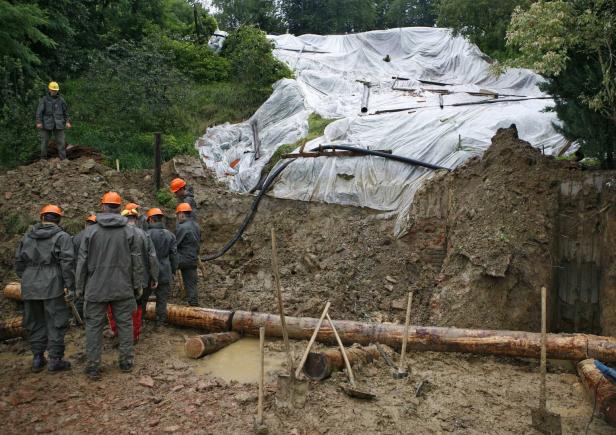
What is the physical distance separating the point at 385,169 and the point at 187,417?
6975 mm

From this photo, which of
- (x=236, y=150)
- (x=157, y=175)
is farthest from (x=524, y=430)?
(x=236, y=150)

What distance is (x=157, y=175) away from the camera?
12062 millimetres

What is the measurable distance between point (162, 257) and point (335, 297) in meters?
2.95

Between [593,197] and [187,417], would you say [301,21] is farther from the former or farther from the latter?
[187,417]

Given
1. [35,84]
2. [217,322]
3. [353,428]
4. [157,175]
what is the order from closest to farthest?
[353,428] < [217,322] < [157,175] < [35,84]

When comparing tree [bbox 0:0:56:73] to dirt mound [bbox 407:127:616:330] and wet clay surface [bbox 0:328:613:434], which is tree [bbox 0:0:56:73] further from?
dirt mound [bbox 407:127:616:330]

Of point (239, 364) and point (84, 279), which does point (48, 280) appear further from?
point (239, 364)

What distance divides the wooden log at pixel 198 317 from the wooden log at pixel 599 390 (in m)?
4.68

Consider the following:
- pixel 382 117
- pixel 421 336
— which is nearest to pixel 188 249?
pixel 421 336

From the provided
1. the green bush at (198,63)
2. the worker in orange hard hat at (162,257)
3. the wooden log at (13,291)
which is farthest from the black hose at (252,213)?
the green bush at (198,63)

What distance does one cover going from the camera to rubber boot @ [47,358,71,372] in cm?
595

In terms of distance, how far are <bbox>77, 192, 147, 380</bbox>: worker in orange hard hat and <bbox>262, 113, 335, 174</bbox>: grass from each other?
6708 mm

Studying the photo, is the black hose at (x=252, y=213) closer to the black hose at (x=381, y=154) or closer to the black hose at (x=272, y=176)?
the black hose at (x=272, y=176)

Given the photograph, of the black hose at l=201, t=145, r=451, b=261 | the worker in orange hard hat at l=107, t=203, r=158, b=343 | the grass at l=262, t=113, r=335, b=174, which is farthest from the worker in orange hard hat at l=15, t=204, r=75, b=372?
the grass at l=262, t=113, r=335, b=174
